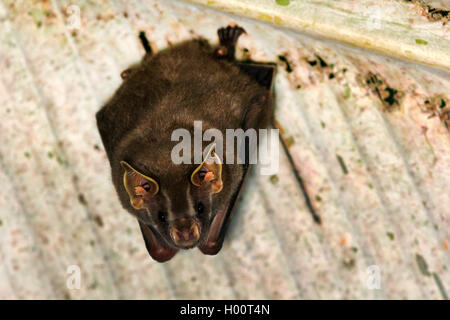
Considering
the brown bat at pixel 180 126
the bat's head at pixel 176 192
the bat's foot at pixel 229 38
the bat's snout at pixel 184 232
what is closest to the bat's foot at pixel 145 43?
the brown bat at pixel 180 126

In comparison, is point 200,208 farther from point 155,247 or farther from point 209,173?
point 155,247

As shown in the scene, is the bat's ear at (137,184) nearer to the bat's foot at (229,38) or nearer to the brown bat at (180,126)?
the brown bat at (180,126)

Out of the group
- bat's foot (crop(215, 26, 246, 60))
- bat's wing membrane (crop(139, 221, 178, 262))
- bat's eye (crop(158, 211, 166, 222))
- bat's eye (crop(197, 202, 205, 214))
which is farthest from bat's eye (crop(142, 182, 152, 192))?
bat's foot (crop(215, 26, 246, 60))

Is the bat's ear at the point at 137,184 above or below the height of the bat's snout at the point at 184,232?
above

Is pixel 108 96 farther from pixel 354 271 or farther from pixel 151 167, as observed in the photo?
pixel 354 271

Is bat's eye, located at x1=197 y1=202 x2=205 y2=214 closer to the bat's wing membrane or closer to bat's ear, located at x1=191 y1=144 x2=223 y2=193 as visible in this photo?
bat's ear, located at x1=191 y1=144 x2=223 y2=193

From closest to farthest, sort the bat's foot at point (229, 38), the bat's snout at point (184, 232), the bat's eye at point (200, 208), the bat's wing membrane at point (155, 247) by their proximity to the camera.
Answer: the bat's snout at point (184, 232) < the bat's eye at point (200, 208) < the bat's wing membrane at point (155, 247) < the bat's foot at point (229, 38)

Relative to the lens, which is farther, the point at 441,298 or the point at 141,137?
the point at 441,298
